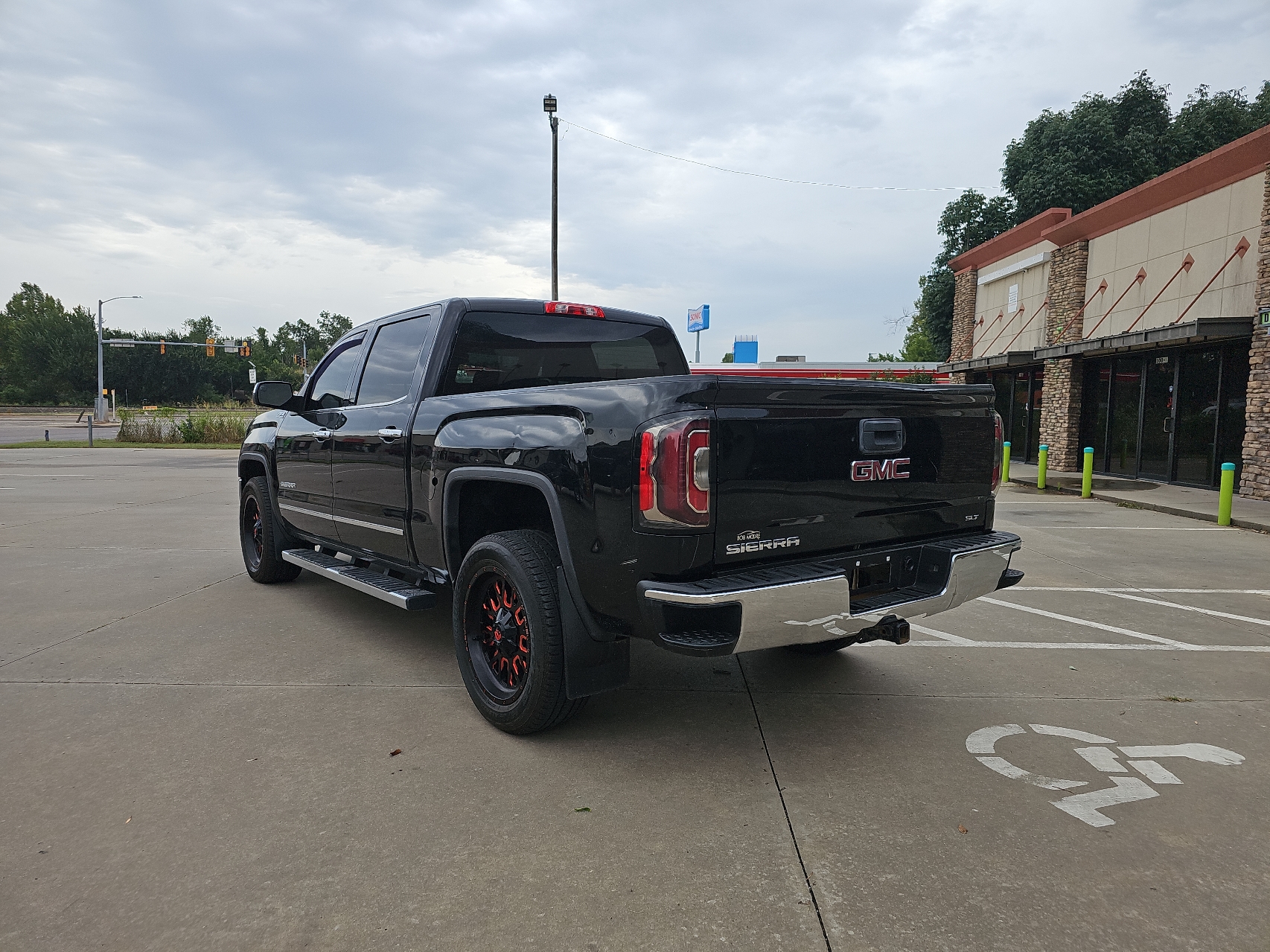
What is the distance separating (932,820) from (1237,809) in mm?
1141

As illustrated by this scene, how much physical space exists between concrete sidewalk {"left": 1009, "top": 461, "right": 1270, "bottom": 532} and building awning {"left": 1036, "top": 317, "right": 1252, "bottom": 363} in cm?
265

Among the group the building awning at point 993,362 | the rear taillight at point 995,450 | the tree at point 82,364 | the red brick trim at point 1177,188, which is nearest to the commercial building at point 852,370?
the building awning at point 993,362

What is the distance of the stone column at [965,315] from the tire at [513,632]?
25.3 metres

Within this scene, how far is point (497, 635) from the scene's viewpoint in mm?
3787

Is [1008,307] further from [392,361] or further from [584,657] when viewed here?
[584,657]

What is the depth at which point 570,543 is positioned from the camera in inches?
128

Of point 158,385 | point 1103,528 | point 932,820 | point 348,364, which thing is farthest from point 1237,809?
point 158,385

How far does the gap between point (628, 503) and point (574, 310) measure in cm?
226

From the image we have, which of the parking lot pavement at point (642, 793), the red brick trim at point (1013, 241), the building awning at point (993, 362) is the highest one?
the red brick trim at point (1013, 241)

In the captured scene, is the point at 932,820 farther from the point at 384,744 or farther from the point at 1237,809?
the point at 384,744

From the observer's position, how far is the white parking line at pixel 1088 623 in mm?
5297

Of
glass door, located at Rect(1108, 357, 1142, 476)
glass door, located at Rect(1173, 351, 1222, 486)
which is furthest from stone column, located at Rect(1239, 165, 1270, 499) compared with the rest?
glass door, located at Rect(1108, 357, 1142, 476)

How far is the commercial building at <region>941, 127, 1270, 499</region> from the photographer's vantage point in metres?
14.1

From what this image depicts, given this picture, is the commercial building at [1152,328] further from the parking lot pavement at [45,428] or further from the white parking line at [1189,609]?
the parking lot pavement at [45,428]
